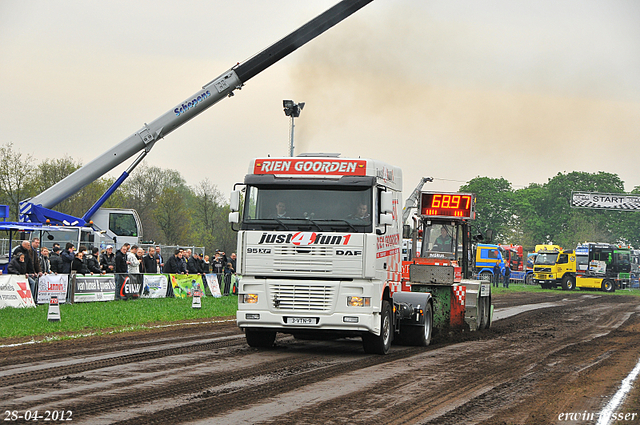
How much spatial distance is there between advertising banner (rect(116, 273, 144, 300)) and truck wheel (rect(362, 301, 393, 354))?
1264cm

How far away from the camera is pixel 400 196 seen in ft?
50.7

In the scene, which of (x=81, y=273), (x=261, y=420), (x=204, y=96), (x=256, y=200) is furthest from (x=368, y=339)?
(x=204, y=96)

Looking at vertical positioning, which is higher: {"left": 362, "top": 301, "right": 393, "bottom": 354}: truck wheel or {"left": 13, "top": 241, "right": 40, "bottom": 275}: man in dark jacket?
{"left": 13, "top": 241, "right": 40, "bottom": 275}: man in dark jacket

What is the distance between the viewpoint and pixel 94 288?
894 inches

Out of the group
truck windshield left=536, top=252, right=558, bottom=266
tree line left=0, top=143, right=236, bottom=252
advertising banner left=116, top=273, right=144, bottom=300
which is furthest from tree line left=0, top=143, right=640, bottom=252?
advertising banner left=116, top=273, right=144, bottom=300

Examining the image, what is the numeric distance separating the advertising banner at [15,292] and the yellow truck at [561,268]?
153 feet

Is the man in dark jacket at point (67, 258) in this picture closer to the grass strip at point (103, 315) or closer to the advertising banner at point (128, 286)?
the grass strip at point (103, 315)

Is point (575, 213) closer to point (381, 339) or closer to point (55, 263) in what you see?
point (55, 263)

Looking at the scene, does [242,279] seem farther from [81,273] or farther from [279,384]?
[81,273]

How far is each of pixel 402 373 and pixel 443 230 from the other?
8242 millimetres

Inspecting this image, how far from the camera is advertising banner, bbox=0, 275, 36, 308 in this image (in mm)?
18891

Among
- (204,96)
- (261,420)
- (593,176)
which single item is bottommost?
(261,420)

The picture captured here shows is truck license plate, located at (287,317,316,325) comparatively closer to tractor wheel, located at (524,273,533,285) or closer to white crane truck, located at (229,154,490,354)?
white crane truck, located at (229,154,490,354)

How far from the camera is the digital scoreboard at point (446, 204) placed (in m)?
18.9
